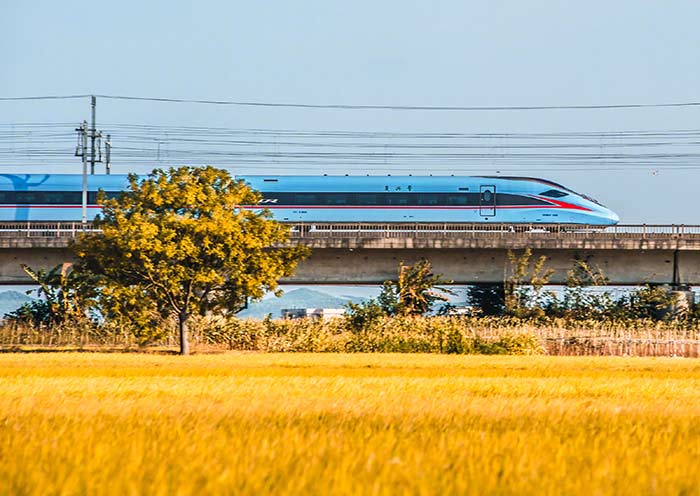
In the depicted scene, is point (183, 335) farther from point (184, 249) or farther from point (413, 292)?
point (413, 292)

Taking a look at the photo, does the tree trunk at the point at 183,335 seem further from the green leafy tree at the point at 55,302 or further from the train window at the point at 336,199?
the train window at the point at 336,199

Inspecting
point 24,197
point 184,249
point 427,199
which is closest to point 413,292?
point 427,199

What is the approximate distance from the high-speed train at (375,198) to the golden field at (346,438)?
135 feet

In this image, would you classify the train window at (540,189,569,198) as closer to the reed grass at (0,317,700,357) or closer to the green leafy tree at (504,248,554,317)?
the green leafy tree at (504,248,554,317)

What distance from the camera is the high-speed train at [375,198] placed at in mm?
61688

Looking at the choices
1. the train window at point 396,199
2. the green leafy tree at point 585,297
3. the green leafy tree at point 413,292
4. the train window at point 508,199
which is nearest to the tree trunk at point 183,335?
the green leafy tree at point 413,292

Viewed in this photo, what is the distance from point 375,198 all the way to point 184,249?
24044 millimetres

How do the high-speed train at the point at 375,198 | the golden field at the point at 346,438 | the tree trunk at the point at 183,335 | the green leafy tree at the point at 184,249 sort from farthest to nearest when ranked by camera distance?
the high-speed train at the point at 375,198 → the tree trunk at the point at 183,335 → the green leafy tree at the point at 184,249 → the golden field at the point at 346,438

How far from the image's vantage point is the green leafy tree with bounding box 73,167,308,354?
39969 millimetres

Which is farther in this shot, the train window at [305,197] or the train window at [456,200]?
the train window at [305,197]

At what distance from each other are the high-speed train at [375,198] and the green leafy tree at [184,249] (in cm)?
1947

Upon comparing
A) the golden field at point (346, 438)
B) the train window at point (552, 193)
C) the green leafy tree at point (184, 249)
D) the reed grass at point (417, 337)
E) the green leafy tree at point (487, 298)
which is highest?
the train window at point (552, 193)

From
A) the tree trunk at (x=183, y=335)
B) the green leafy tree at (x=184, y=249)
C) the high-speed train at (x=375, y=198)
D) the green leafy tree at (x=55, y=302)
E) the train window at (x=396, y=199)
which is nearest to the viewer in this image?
the green leafy tree at (x=184, y=249)

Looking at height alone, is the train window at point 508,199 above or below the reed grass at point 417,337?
above
